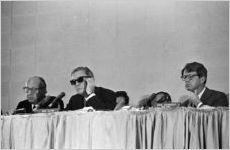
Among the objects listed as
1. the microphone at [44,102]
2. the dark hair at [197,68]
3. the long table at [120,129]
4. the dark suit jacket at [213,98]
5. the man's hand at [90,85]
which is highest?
the dark hair at [197,68]

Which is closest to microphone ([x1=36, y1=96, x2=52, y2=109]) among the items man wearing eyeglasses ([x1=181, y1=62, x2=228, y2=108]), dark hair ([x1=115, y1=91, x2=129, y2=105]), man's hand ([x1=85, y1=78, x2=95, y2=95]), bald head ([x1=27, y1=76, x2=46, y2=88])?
bald head ([x1=27, y1=76, x2=46, y2=88])

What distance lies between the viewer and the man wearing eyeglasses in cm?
516

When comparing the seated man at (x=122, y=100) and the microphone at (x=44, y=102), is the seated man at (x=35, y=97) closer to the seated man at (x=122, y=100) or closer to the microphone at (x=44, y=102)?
the microphone at (x=44, y=102)

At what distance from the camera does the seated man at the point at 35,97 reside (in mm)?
5602

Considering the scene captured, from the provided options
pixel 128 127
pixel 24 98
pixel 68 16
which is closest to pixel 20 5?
pixel 68 16

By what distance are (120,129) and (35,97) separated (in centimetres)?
102

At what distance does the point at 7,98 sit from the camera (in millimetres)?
5641

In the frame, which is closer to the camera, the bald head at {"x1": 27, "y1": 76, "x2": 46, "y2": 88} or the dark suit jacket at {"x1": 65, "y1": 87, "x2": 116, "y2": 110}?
the dark suit jacket at {"x1": 65, "y1": 87, "x2": 116, "y2": 110}

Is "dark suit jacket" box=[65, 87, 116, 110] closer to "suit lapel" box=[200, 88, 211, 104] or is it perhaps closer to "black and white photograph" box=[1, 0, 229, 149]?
"black and white photograph" box=[1, 0, 229, 149]

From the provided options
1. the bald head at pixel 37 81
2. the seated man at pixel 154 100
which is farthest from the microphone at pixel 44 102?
the seated man at pixel 154 100

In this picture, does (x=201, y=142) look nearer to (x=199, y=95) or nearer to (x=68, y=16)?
(x=199, y=95)

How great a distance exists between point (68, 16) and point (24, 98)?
0.95 meters

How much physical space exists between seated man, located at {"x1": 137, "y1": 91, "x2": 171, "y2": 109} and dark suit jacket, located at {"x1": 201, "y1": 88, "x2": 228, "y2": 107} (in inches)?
13.4

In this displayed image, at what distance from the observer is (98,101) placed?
545cm
